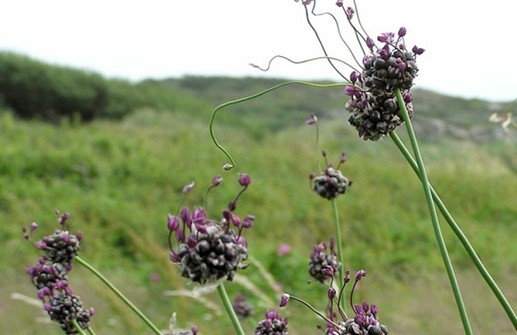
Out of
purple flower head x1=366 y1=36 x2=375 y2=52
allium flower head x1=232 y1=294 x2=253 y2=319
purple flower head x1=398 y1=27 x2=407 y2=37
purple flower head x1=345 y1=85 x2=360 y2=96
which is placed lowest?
allium flower head x1=232 y1=294 x2=253 y2=319

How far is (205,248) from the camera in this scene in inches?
21.8

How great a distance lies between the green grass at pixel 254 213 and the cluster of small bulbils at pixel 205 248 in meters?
2.75

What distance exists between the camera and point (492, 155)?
12609 millimetres

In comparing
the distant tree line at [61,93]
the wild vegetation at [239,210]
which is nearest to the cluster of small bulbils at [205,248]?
the wild vegetation at [239,210]

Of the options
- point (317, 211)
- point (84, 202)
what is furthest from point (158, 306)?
point (317, 211)

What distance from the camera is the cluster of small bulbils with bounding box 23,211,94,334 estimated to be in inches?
34.9

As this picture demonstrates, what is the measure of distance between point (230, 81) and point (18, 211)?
65.0ft

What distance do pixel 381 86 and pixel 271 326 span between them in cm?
31

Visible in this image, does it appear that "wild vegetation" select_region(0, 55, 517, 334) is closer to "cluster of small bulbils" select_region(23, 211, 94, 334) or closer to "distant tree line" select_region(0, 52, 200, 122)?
"distant tree line" select_region(0, 52, 200, 122)

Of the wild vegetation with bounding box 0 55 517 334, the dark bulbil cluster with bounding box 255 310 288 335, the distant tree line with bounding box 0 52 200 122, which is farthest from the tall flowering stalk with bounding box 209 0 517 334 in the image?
the distant tree line with bounding box 0 52 200 122

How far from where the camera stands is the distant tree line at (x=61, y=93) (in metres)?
13.1

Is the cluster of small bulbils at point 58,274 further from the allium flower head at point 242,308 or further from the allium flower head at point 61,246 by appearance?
the allium flower head at point 242,308

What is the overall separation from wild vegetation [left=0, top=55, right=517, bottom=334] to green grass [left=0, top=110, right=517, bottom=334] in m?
0.02

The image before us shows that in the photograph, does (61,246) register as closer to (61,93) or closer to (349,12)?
(349,12)
